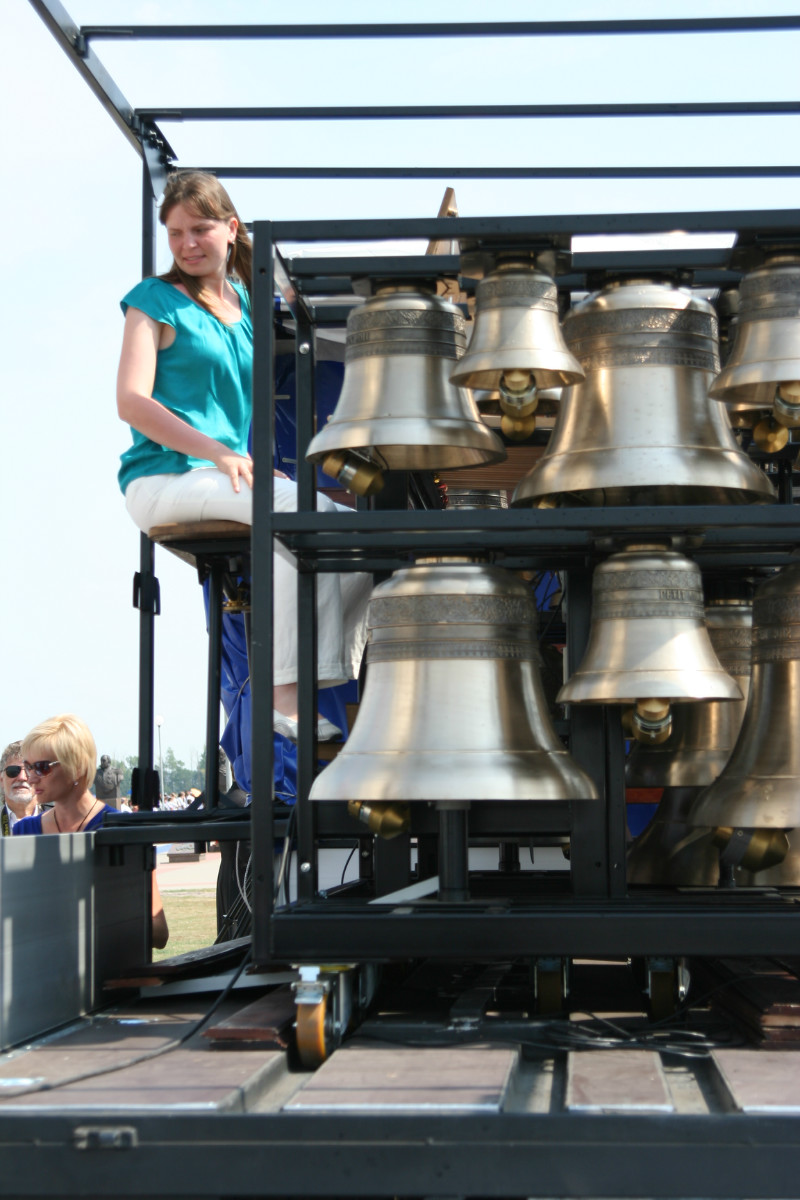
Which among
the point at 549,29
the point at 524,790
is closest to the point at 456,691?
the point at 524,790

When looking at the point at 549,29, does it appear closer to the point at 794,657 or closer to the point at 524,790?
the point at 794,657

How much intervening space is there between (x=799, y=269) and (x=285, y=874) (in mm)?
1969

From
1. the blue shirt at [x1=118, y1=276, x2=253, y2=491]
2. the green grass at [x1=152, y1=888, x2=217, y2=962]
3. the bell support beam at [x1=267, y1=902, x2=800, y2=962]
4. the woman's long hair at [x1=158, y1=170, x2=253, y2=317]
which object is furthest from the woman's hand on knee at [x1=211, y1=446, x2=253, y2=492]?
the green grass at [x1=152, y1=888, x2=217, y2=962]

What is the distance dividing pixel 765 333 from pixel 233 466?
1540 mm

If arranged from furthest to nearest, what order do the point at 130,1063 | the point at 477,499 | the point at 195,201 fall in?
the point at 477,499, the point at 195,201, the point at 130,1063

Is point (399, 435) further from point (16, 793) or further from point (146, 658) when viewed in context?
point (16, 793)

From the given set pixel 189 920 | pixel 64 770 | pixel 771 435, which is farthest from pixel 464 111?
pixel 189 920

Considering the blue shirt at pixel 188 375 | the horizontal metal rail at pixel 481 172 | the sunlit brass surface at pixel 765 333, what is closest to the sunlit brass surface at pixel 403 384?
the sunlit brass surface at pixel 765 333

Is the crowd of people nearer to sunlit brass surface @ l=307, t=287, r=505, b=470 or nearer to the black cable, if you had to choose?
the black cable

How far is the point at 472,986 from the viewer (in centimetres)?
337

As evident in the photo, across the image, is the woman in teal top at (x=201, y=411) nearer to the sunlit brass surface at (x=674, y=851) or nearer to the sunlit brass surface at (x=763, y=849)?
the sunlit brass surface at (x=674, y=851)

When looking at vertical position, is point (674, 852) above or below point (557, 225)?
below

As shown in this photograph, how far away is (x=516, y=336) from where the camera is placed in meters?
3.08

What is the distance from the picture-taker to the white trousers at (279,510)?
3.90m
